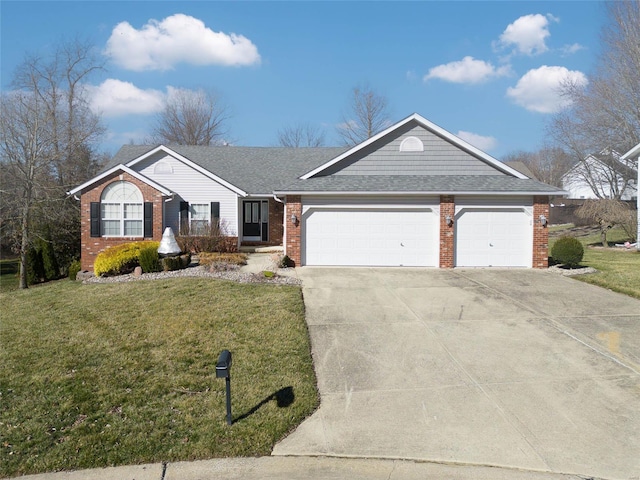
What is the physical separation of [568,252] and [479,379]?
944cm

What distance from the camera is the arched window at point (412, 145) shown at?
1516 cm

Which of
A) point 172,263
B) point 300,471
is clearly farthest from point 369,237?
point 300,471

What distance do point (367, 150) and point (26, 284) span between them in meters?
14.6

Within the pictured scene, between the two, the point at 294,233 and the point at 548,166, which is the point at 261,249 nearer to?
the point at 294,233

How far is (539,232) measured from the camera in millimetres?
13984

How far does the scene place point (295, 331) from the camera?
7.78 meters

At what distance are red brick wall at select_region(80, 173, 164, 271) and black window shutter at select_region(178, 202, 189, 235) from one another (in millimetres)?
1006

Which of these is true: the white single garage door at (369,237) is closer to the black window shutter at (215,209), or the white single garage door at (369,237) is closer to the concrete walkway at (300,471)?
the black window shutter at (215,209)

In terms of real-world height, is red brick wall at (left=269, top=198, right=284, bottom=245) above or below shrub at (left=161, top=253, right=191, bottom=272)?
above

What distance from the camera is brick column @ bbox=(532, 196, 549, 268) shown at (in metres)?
14.0

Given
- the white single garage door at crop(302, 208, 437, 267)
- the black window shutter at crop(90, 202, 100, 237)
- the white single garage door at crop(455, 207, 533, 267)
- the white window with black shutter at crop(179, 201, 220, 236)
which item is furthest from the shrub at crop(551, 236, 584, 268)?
the black window shutter at crop(90, 202, 100, 237)

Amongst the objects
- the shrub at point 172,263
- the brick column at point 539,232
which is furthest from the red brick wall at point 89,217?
the brick column at point 539,232

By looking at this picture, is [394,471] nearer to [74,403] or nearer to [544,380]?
[544,380]

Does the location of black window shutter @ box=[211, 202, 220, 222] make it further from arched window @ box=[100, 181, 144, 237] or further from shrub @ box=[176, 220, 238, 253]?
arched window @ box=[100, 181, 144, 237]
